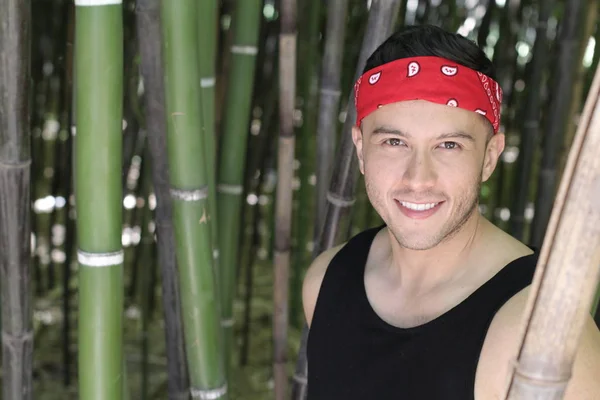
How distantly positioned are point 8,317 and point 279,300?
1.49ft

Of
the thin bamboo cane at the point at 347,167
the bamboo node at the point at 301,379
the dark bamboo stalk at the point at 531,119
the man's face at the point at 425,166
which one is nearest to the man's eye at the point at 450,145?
the man's face at the point at 425,166

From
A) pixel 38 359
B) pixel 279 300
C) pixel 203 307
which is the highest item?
pixel 203 307

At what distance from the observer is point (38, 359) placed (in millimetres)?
2033

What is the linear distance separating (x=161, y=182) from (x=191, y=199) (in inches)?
4.5

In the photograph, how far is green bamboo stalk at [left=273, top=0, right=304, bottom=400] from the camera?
3.63 feet

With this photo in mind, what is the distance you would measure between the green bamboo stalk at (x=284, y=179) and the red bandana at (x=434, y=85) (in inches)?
13.2

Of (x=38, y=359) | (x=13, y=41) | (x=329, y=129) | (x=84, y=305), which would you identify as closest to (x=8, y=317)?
(x=84, y=305)

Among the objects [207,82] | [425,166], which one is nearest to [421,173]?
[425,166]

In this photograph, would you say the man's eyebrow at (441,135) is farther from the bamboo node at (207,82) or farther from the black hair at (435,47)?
the bamboo node at (207,82)

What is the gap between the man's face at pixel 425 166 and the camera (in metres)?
0.76

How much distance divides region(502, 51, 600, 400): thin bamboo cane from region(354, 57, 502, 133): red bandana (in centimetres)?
35

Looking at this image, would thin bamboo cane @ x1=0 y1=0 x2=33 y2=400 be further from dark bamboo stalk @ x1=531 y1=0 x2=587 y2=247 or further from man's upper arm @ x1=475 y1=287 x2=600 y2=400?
dark bamboo stalk @ x1=531 y1=0 x2=587 y2=247

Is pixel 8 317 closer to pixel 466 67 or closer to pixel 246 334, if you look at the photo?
pixel 466 67

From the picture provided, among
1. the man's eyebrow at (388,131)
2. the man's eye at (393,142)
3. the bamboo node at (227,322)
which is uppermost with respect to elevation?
the man's eyebrow at (388,131)
